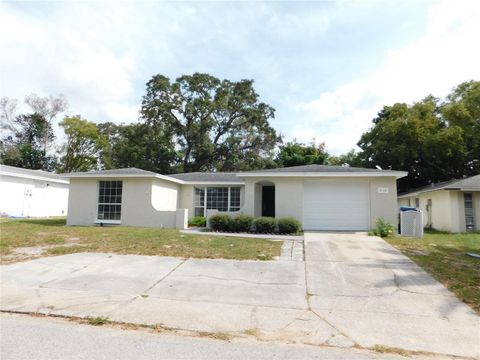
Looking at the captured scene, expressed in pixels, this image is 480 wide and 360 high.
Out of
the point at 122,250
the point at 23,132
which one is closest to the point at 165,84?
the point at 23,132

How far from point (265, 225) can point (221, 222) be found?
1.95 metres

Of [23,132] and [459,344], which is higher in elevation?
[23,132]

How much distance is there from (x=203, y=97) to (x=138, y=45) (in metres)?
24.7

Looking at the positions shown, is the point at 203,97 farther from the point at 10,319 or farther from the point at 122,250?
the point at 10,319

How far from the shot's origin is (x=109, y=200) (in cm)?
1795

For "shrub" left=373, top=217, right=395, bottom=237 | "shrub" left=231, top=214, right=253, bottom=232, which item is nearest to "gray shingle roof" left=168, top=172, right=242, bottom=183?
"shrub" left=231, top=214, right=253, bottom=232

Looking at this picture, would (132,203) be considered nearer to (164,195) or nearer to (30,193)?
(164,195)

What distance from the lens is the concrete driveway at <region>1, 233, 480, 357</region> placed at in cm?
447

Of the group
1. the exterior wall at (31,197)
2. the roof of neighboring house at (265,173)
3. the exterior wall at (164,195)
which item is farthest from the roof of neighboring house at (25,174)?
the exterior wall at (164,195)

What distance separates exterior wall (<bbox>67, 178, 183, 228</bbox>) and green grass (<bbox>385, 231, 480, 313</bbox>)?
10621mm

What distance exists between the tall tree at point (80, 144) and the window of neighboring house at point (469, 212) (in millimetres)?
37961

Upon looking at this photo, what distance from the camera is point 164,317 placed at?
4941 mm

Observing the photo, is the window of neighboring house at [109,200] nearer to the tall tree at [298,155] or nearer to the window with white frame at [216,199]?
the window with white frame at [216,199]

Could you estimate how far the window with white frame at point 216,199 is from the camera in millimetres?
19828
